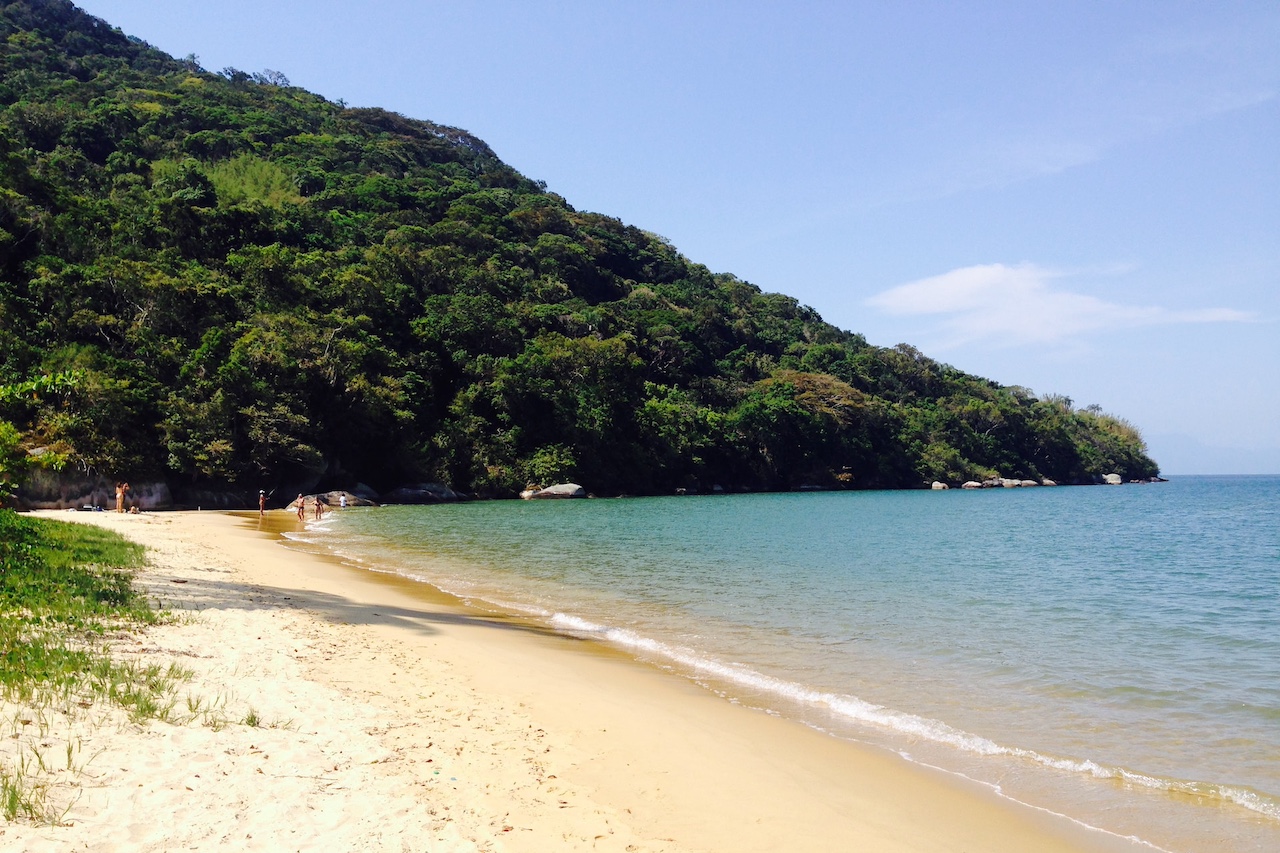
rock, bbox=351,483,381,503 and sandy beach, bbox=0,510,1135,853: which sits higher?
sandy beach, bbox=0,510,1135,853

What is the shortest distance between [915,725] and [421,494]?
48.0 meters

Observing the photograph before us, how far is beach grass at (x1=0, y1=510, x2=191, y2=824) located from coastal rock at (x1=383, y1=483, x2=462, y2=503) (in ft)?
136

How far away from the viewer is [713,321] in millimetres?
88375

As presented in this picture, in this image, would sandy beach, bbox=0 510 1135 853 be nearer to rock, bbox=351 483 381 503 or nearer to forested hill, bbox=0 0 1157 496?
forested hill, bbox=0 0 1157 496

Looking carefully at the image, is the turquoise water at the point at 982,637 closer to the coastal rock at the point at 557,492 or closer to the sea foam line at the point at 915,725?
the sea foam line at the point at 915,725

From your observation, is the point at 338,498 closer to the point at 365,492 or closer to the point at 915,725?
the point at 365,492

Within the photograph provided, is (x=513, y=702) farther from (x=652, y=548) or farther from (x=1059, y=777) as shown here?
(x=652, y=548)

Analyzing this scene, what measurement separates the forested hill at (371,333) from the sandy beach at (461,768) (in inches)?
248

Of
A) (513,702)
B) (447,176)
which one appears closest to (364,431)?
(513,702)

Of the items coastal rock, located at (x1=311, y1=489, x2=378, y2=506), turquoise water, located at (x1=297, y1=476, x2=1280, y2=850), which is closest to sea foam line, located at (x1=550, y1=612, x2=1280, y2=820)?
turquoise water, located at (x1=297, y1=476, x2=1280, y2=850)

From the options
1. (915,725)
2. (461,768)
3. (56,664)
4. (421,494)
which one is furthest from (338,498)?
(461,768)

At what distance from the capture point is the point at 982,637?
11430 mm

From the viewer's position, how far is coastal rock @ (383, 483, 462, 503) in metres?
52.2

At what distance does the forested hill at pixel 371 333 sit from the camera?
4209cm
